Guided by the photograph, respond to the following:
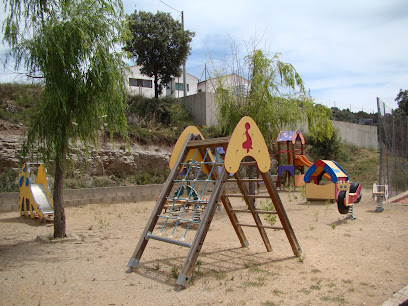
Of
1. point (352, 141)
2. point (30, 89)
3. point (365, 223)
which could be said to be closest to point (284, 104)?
point (365, 223)

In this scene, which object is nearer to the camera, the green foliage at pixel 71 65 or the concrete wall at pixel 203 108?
the green foliage at pixel 71 65

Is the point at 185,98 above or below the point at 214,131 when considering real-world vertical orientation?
above

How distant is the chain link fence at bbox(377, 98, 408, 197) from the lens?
1195 centimetres

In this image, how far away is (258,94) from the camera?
10.0 metres

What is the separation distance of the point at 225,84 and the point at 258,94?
117 cm

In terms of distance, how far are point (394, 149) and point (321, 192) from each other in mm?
3622

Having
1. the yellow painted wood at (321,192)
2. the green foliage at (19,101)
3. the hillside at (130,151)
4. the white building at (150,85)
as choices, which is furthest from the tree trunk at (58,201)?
the white building at (150,85)

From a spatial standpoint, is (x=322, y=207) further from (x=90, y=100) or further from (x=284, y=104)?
(x=90, y=100)

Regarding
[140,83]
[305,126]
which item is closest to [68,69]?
[305,126]

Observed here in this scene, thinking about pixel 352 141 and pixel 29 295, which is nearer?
pixel 29 295

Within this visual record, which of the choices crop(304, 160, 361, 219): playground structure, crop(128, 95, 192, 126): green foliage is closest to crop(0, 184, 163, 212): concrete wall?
crop(304, 160, 361, 219): playground structure

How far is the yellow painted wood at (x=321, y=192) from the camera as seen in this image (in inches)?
459

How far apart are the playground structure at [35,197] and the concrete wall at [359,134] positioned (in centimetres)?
2517

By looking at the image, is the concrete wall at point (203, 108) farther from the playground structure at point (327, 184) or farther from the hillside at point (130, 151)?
the playground structure at point (327, 184)
